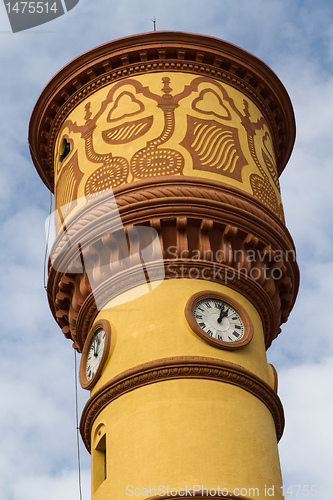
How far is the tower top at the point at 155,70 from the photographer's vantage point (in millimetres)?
16828

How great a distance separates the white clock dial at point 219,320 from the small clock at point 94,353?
1.62 meters

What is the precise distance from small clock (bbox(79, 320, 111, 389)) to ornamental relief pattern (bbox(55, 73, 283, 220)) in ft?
8.64

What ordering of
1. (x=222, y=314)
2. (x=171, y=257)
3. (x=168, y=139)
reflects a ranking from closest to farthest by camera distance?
(x=222, y=314) → (x=171, y=257) → (x=168, y=139)

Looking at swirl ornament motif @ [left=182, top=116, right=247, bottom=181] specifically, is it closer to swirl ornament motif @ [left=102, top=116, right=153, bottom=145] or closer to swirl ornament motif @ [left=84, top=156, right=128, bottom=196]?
swirl ornament motif @ [left=102, top=116, right=153, bottom=145]

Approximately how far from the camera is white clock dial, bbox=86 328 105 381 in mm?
14359

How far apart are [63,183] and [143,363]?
4.91 metres

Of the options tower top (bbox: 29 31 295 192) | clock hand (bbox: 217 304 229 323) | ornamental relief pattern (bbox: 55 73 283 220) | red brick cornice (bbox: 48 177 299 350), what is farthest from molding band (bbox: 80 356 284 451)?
tower top (bbox: 29 31 295 192)

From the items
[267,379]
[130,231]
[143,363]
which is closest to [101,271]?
[130,231]

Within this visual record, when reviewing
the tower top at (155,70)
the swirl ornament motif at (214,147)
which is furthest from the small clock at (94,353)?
the tower top at (155,70)

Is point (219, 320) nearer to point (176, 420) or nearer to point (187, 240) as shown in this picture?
point (187, 240)

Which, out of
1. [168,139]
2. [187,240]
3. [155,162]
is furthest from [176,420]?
[168,139]

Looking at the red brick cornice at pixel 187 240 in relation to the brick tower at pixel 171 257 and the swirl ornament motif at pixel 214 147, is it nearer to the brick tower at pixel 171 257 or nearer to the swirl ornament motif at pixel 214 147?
the brick tower at pixel 171 257

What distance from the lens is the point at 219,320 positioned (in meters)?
14.0

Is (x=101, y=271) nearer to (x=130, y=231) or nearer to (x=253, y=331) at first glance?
(x=130, y=231)
